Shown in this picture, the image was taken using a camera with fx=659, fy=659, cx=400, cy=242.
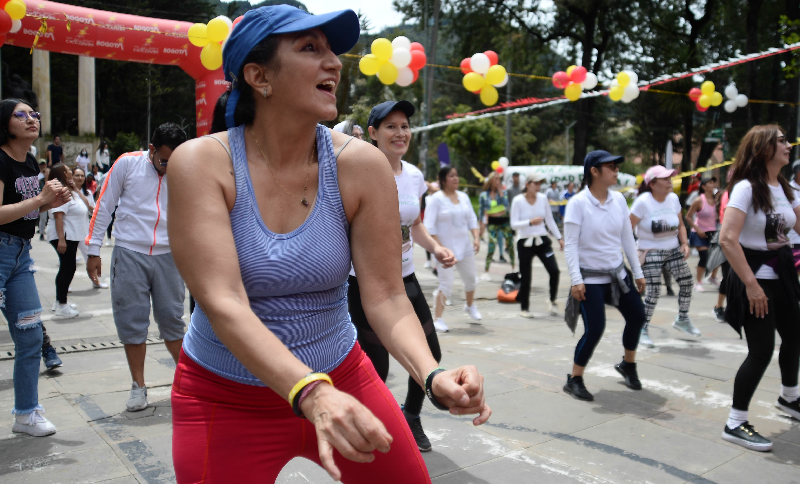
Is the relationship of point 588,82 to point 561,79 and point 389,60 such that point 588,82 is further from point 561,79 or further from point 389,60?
point 389,60

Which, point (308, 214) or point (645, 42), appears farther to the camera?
point (645, 42)

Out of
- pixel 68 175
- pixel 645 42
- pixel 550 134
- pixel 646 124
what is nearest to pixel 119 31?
pixel 68 175

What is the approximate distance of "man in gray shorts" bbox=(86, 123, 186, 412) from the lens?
4516mm

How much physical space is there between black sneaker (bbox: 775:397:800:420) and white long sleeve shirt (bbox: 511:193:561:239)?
4324 mm

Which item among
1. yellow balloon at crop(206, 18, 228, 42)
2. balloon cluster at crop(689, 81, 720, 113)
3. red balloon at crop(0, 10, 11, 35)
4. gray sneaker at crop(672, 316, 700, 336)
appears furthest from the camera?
balloon cluster at crop(689, 81, 720, 113)

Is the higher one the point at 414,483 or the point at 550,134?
the point at 550,134

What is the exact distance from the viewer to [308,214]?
1.75 metres

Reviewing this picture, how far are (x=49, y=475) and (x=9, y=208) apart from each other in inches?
62.1

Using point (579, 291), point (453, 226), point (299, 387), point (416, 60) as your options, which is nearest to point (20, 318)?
point (299, 387)

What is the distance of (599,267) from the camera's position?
16.9ft

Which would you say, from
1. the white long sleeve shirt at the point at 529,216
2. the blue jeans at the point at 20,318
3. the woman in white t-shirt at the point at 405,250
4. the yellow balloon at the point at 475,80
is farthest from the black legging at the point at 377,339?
the yellow balloon at the point at 475,80

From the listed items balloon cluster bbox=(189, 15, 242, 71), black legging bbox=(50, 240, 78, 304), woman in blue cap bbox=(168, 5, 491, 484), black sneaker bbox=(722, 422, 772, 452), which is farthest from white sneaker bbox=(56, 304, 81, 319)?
black sneaker bbox=(722, 422, 772, 452)

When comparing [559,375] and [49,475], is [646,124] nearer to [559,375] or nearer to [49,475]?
[559,375]

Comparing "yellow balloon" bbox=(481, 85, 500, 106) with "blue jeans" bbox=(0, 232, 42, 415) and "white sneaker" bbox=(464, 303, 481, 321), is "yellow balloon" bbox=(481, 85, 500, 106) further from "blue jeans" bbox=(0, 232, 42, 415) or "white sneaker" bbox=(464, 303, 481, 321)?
"blue jeans" bbox=(0, 232, 42, 415)
